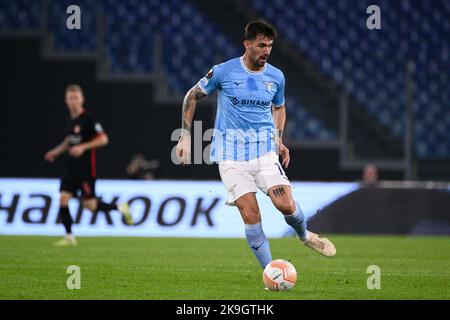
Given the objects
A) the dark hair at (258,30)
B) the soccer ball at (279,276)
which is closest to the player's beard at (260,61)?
the dark hair at (258,30)

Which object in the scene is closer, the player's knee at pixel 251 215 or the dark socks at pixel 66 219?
the player's knee at pixel 251 215

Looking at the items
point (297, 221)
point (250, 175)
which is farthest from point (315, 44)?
point (250, 175)

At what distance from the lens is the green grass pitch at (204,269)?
800cm

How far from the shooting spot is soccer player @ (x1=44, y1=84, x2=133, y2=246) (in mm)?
13789

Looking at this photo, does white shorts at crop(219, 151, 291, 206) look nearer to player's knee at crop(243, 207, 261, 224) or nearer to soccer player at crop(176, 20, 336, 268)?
soccer player at crop(176, 20, 336, 268)

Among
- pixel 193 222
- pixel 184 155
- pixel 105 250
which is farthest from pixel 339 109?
pixel 184 155

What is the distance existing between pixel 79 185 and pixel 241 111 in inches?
232

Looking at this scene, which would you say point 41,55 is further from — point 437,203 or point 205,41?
point 437,203

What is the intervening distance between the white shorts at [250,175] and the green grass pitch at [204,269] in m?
0.82

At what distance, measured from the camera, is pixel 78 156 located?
13.9 metres

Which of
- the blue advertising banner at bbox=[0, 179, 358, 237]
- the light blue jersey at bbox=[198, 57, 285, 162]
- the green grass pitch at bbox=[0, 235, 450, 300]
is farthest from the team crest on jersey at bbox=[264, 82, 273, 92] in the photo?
the blue advertising banner at bbox=[0, 179, 358, 237]

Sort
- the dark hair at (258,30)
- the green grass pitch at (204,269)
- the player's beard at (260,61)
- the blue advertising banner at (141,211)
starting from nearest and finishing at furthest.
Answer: the green grass pitch at (204,269)
the dark hair at (258,30)
the player's beard at (260,61)
the blue advertising banner at (141,211)

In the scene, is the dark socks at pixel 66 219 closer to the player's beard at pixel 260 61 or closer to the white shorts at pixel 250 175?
the white shorts at pixel 250 175

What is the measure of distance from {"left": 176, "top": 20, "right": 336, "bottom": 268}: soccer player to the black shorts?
5596 millimetres
